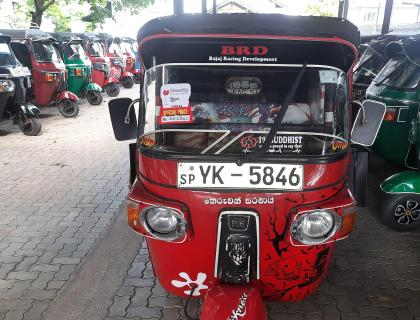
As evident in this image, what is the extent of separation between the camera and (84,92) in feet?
43.3

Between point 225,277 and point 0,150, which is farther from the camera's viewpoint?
point 0,150

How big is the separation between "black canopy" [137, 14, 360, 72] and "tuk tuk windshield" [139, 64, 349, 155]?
0.35ft

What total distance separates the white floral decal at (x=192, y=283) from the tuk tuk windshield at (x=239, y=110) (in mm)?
797

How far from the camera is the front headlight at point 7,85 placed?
820cm

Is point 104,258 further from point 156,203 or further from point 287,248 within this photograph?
point 287,248

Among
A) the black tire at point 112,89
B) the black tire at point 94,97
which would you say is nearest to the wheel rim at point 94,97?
the black tire at point 94,97

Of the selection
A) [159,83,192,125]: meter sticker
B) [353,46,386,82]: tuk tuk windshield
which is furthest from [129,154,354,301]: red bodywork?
[353,46,386,82]: tuk tuk windshield

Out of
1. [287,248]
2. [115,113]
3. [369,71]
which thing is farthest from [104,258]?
[369,71]

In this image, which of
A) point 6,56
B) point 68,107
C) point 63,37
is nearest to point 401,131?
point 6,56

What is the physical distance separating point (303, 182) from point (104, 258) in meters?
2.33

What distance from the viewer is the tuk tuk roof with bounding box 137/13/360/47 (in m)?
2.33

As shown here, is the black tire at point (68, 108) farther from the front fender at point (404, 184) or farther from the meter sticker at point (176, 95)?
the meter sticker at point (176, 95)

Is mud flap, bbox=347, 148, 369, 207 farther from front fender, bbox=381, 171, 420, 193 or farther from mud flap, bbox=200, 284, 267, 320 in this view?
mud flap, bbox=200, 284, 267, 320

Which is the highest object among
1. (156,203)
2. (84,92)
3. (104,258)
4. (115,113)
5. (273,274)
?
(115,113)
